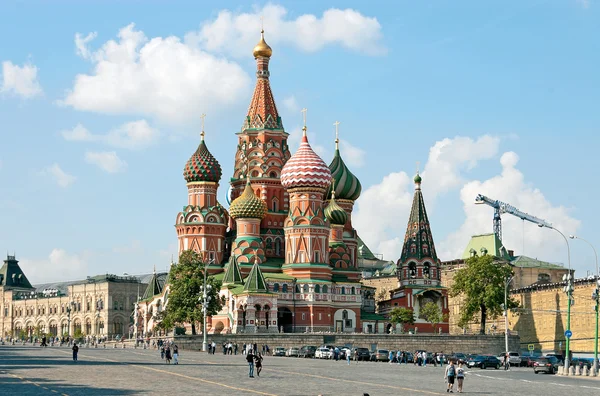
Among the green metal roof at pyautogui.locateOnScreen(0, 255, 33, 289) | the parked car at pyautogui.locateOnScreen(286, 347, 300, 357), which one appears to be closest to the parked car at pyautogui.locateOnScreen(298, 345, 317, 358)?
the parked car at pyautogui.locateOnScreen(286, 347, 300, 357)

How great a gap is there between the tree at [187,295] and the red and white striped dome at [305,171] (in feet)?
52.2

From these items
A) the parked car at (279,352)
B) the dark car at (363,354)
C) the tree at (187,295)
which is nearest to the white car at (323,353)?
the dark car at (363,354)

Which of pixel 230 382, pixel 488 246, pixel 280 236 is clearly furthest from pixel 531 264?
pixel 230 382

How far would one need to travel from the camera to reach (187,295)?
311 feet

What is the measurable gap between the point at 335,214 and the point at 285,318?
15.9m

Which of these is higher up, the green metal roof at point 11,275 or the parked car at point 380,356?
the green metal roof at point 11,275

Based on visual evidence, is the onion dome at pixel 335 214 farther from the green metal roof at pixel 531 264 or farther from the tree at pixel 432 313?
the green metal roof at pixel 531 264

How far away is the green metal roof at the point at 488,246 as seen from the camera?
152000mm

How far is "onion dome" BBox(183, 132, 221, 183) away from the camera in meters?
112

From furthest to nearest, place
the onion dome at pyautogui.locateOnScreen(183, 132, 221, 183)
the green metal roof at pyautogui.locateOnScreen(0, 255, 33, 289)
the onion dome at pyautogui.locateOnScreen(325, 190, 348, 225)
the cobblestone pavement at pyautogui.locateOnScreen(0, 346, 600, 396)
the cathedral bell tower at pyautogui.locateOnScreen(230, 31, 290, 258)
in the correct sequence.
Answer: the green metal roof at pyautogui.locateOnScreen(0, 255, 33, 289) → the onion dome at pyautogui.locateOnScreen(325, 190, 348, 225) → the cathedral bell tower at pyautogui.locateOnScreen(230, 31, 290, 258) → the onion dome at pyautogui.locateOnScreen(183, 132, 221, 183) → the cobblestone pavement at pyautogui.locateOnScreen(0, 346, 600, 396)

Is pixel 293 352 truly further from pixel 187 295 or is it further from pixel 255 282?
pixel 255 282

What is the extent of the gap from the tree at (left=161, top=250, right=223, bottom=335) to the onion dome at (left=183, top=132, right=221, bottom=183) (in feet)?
52.6

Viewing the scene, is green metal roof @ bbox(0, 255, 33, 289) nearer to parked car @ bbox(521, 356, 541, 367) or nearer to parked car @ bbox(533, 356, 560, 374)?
parked car @ bbox(521, 356, 541, 367)

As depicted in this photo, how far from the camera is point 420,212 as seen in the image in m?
120
